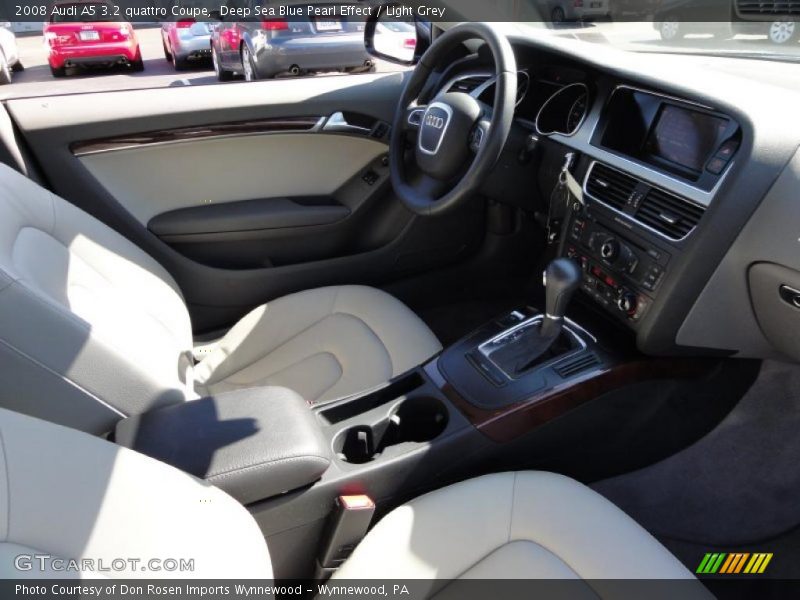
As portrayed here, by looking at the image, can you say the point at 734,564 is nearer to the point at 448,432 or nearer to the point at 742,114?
the point at 448,432

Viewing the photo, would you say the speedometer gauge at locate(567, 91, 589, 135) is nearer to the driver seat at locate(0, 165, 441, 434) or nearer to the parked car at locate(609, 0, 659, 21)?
the driver seat at locate(0, 165, 441, 434)

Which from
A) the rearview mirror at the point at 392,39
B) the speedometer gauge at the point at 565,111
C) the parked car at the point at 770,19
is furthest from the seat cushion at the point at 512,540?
the rearview mirror at the point at 392,39

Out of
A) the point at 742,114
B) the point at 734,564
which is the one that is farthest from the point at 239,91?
the point at 734,564

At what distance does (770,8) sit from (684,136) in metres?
1.80

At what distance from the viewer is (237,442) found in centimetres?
121

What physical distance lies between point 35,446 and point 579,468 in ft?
3.74

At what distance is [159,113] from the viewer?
6.77 ft

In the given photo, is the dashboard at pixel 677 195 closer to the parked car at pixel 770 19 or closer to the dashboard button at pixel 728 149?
the dashboard button at pixel 728 149

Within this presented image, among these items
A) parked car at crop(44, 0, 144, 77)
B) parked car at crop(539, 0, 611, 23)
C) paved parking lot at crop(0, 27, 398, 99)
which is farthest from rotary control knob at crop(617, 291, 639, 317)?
parked car at crop(44, 0, 144, 77)

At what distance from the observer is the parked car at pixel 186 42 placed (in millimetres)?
5312

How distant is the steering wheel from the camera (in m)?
1.54

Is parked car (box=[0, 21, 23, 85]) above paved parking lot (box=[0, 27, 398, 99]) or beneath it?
above

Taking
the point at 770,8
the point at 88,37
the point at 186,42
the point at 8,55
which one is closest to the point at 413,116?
the point at 770,8

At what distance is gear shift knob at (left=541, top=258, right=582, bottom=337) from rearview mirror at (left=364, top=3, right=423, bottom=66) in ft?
4.20
